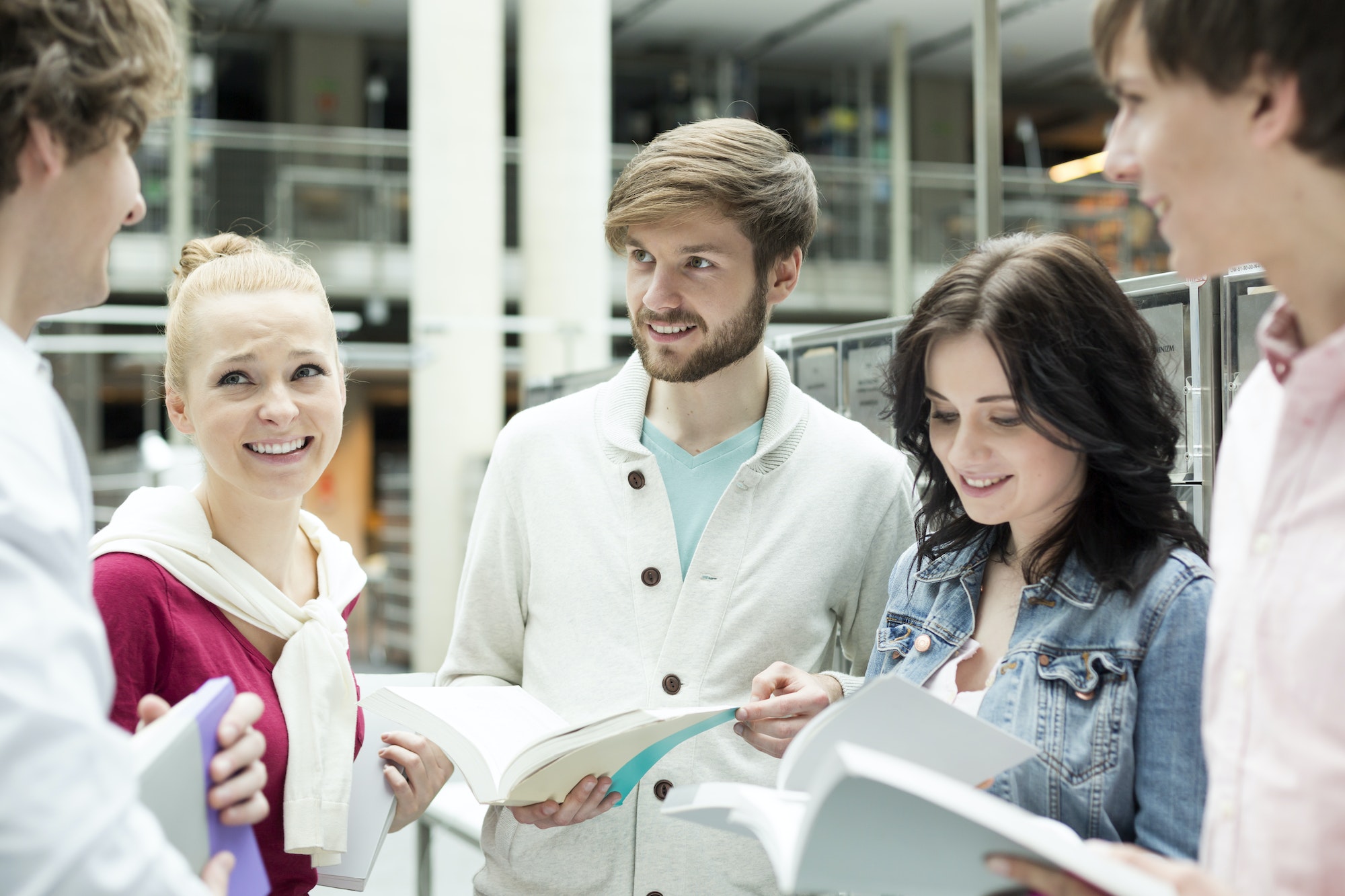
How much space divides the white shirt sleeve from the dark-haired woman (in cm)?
82

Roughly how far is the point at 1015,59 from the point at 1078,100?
1947 millimetres

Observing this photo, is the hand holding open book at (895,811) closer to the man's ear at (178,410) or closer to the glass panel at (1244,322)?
the glass panel at (1244,322)

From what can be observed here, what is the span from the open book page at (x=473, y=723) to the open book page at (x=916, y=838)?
1.42 feet

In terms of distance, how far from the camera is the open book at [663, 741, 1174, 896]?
0.89 meters

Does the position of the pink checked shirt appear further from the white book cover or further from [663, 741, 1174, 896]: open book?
the white book cover

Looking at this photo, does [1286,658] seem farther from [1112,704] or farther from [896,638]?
[896,638]

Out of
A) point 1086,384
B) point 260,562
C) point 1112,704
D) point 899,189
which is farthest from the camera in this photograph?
point 899,189

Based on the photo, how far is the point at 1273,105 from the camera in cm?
91

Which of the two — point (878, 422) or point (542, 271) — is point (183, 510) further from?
point (542, 271)

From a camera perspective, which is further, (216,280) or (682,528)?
(682,528)

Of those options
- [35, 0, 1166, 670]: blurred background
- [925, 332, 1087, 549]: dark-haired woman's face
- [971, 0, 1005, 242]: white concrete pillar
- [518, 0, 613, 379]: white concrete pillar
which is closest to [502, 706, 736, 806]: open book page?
[925, 332, 1087, 549]: dark-haired woman's face

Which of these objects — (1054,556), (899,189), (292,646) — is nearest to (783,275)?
(1054,556)

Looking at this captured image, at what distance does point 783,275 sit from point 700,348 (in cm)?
25

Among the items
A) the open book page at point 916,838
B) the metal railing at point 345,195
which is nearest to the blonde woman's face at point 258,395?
the open book page at point 916,838
